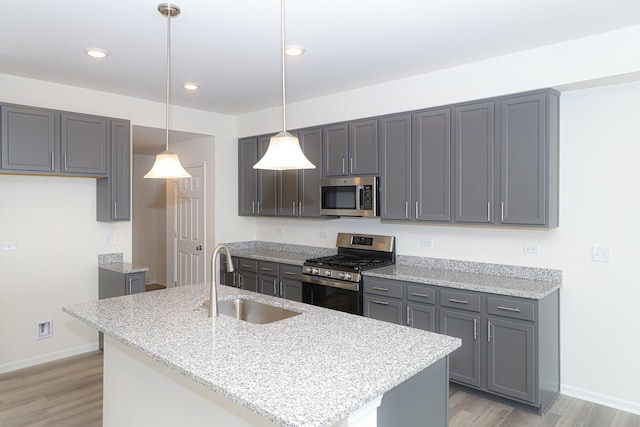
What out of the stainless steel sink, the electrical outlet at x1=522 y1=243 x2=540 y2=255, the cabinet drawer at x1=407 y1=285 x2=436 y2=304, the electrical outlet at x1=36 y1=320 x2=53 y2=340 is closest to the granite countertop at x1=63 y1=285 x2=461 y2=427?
the stainless steel sink

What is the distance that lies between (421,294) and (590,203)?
143 centimetres

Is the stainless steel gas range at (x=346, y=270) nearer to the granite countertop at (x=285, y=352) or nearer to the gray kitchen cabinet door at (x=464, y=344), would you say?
the gray kitchen cabinet door at (x=464, y=344)

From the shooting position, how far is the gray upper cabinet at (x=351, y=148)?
4.06 meters

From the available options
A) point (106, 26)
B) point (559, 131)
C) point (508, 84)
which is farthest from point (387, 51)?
point (106, 26)

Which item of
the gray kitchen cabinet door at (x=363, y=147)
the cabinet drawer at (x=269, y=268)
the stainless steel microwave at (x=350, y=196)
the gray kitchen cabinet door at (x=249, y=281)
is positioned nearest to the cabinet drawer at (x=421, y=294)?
the stainless steel microwave at (x=350, y=196)

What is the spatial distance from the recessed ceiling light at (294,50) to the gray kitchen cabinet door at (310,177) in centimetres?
134

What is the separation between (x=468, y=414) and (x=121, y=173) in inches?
150

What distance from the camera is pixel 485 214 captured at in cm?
334

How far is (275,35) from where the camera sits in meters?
2.92

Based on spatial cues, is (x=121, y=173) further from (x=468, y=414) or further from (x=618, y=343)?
(x=618, y=343)

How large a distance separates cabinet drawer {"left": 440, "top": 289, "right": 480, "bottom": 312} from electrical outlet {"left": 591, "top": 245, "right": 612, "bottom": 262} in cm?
92

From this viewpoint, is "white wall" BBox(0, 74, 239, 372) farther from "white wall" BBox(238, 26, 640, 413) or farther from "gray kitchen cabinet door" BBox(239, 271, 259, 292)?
→ "white wall" BBox(238, 26, 640, 413)

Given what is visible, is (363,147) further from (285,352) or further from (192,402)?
(192,402)

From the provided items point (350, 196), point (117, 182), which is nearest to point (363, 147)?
point (350, 196)
